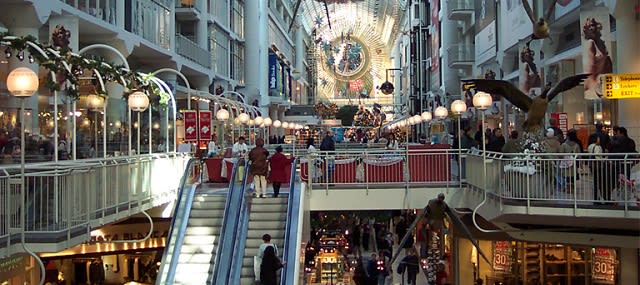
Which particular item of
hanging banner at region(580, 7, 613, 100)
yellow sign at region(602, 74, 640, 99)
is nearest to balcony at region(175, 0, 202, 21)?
hanging banner at region(580, 7, 613, 100)

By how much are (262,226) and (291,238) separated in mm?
1032

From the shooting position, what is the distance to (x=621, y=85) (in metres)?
17.3

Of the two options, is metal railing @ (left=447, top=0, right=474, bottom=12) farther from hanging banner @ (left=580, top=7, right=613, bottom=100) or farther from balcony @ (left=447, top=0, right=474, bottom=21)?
hanging banner @ (left=580, top=7, right=613, bottom=100)

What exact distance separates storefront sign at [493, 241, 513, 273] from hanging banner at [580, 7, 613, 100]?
191 inches

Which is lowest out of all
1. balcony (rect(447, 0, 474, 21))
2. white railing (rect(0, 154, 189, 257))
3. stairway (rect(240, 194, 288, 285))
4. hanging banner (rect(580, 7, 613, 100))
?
stairway (rect(240, 194, 288, 285))

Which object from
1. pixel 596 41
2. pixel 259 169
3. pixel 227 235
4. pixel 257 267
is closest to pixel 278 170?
pixel 259 169

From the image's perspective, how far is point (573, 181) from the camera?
47.1 feet

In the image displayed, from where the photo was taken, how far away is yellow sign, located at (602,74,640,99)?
17219 mm

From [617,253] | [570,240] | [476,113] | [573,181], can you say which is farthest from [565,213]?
[476,113]

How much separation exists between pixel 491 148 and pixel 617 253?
11.8ft

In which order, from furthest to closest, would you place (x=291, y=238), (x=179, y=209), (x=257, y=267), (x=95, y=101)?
(x=95, y=101) → (x=179, y=209) → (x=291, y=238) → (x=257, y=267)

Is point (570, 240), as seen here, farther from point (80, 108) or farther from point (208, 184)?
point (80, 108)

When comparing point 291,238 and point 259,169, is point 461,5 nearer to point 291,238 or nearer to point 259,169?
point 259,169

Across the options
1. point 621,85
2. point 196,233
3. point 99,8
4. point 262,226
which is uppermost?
point 99,8
